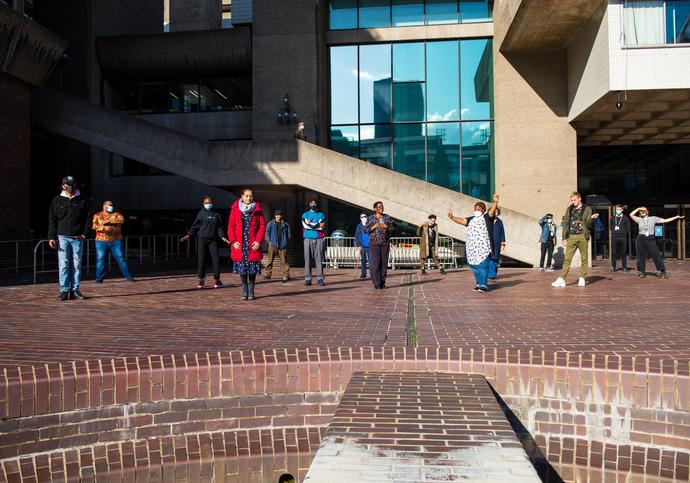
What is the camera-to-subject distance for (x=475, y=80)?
22859mm

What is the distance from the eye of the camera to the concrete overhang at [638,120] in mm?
16656

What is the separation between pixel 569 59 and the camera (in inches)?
796

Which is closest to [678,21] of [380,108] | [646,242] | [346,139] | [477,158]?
[646,242]

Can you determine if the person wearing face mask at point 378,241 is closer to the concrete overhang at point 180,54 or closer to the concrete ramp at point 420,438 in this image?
the concrete ramp at point 420,438

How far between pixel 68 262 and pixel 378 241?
5.46 m

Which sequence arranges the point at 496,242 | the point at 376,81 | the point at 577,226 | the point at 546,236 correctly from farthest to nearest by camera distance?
the point at 376,81 → the point at 546,236 → the point at 496,242 → the point at 577,226

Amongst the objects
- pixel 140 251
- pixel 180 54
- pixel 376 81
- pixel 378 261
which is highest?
pixel 180 54

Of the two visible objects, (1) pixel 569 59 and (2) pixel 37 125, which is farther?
(1) pixel 569 59

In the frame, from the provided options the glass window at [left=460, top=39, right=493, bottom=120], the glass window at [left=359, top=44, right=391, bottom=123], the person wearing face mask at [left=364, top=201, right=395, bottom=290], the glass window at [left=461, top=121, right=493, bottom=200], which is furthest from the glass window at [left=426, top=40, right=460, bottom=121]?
the person wearing face mask at [left=364, top=201, right=395, bottom=290]

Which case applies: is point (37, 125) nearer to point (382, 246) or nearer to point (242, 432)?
point (382, 246)

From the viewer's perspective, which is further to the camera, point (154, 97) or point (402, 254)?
point (154, 97)

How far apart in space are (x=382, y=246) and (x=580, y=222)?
3.80 m

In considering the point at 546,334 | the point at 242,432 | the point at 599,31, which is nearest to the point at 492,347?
the point at 546,334

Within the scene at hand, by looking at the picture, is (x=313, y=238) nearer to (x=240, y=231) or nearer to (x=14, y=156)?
(x=240, y=231)
